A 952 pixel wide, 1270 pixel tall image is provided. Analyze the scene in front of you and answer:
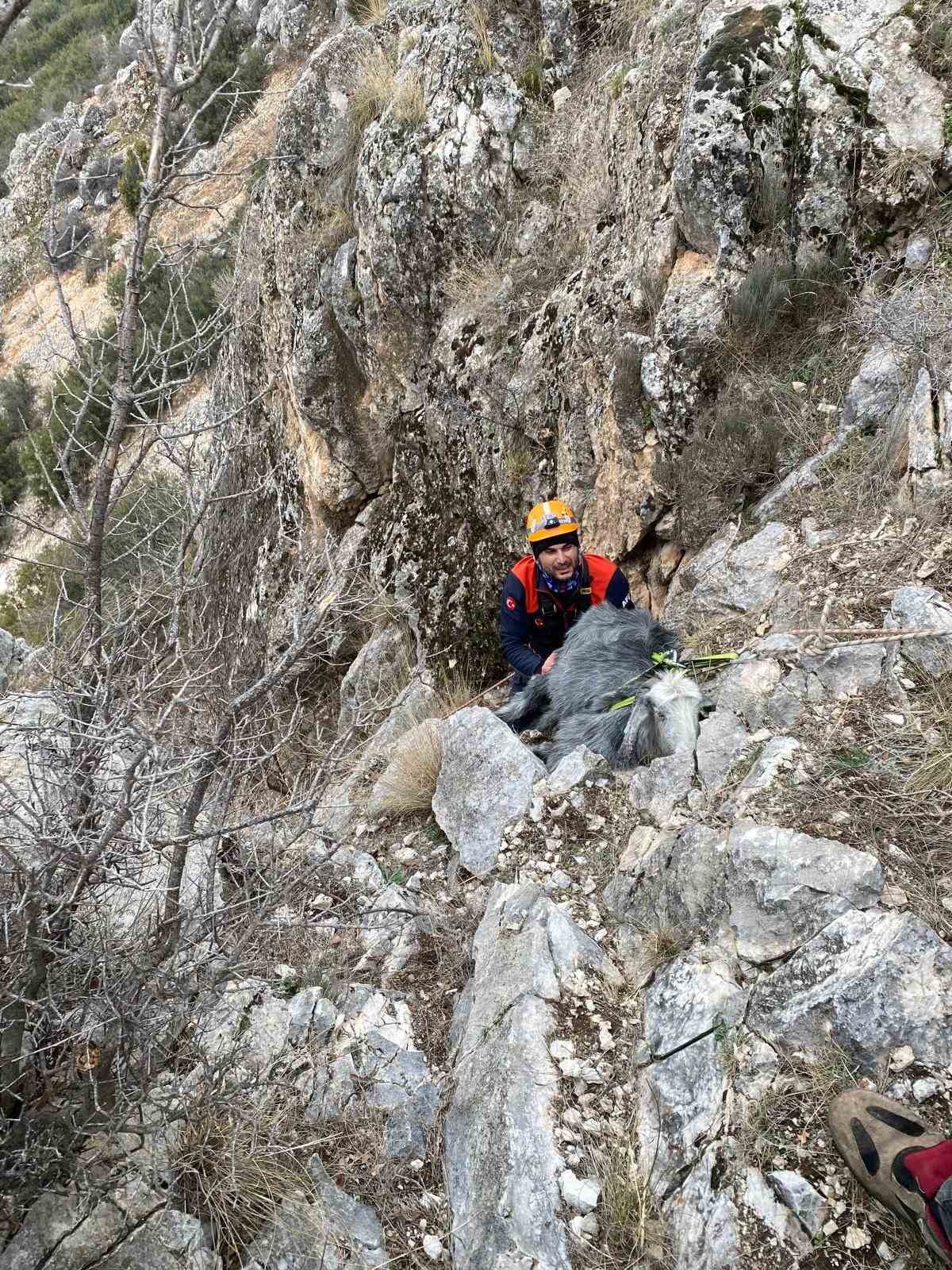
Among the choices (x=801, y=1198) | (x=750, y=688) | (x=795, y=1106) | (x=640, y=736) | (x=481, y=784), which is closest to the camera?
(x=801, y=1198)

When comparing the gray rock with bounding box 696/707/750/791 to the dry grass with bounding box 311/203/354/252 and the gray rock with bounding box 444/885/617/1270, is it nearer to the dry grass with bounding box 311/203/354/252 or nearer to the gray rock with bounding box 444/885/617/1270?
the gray rock with bounding box 444/885/617/1270

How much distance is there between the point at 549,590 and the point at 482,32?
5.23 metres

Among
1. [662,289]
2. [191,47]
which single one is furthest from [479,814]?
[662,289]

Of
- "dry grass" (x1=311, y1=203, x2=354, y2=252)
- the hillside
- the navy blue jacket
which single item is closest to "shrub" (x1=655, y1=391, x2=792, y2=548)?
the hillside

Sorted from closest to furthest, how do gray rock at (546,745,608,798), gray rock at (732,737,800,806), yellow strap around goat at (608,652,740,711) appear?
1. gray rock at (732,737,800,806)
2. gray rock at (546,745,608,798)
3. yellow strap around goat at (608,652,740,711)

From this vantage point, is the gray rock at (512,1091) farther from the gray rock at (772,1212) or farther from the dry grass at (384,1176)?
the gray rock at (772,1212)

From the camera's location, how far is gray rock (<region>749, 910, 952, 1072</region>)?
83.7 inches

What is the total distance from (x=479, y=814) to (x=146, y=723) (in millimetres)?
1694

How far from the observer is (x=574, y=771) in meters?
3.60

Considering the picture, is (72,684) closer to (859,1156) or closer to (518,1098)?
(518,1098)

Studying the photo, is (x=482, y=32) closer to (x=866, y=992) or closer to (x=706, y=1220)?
(x=866, y=992)

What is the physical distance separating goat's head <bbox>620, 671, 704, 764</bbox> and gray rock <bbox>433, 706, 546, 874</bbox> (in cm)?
46

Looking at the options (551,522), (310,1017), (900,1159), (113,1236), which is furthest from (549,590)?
(113,1236)

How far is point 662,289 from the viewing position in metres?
5.16
